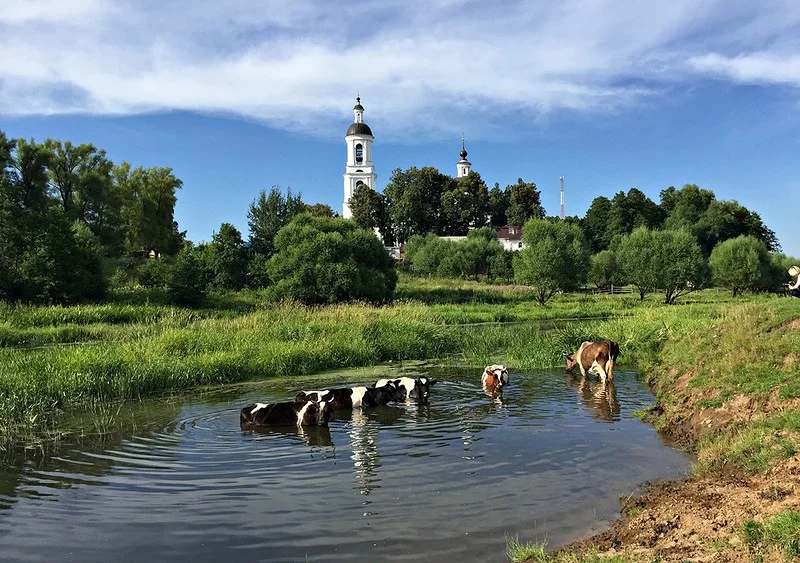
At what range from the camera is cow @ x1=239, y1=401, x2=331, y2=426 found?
12367mm

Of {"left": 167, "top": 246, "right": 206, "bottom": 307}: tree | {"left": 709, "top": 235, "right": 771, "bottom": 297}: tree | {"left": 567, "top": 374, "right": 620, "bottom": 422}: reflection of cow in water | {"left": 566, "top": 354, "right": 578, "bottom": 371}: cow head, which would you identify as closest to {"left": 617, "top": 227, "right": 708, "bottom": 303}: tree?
{"left": 709, "top": 235, "right": 771, "bottom": 297}: tree

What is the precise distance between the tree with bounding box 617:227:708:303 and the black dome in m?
69.7

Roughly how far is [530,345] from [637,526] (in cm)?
1683

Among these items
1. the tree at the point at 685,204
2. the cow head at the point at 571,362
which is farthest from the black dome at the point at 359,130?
the cow head at the point at 571,362

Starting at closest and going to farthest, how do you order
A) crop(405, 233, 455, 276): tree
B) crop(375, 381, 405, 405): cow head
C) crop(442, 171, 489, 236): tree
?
crop(375, 381, 405, 405): cow head, crop(405, 233, 455, 276): tree, crop(442, 171, 489, 236): tree

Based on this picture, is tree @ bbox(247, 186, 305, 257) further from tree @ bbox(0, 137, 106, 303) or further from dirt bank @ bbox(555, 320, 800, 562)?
dirt bank @ bbox(555, 320, 800, 562)

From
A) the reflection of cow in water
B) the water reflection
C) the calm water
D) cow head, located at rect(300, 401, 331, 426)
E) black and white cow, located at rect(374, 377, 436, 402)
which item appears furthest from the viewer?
black and white cow, located at rect(374, 377, 436, 402)

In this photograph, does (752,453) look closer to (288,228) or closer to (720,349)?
(720,349)

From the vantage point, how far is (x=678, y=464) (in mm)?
9156

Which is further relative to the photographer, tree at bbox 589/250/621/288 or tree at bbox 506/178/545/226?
tree at bbox 506/178/545/226

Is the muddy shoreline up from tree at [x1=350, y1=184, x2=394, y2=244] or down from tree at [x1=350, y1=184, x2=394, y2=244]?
down

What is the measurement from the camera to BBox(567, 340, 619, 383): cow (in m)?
16.8

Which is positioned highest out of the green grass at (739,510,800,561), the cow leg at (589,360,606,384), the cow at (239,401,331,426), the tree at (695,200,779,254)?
the tree at (695,200,779,254)

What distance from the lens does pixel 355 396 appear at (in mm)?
14031
